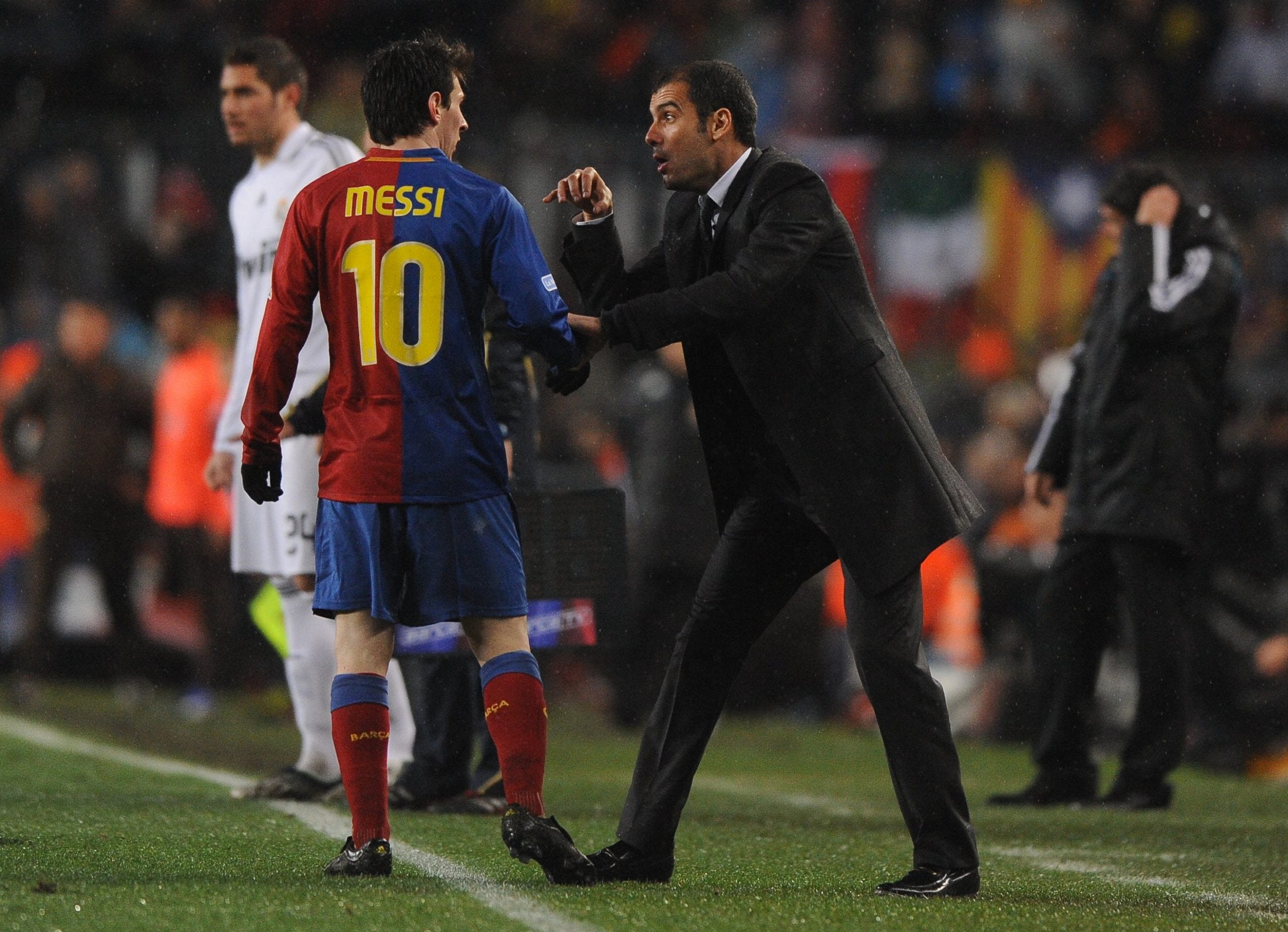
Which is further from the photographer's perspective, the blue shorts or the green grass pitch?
the blue shorts

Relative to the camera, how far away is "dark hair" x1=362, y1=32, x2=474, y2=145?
168 inches

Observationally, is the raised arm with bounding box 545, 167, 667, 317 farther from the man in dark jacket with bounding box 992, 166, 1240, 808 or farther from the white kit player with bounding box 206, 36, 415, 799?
the man in dark jacket with bounding box 992, 166, 1240, 808

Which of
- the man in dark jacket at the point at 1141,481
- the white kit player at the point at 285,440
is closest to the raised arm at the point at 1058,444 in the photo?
the man in dark jacket at the point at 1141,481

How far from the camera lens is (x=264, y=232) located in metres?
6.19

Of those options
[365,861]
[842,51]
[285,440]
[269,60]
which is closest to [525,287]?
[365,861]

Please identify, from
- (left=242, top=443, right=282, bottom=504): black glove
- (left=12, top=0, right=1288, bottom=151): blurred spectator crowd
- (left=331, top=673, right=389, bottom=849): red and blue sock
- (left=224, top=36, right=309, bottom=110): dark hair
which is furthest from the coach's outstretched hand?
(left=12, top=0, right=1288, bottom=151): blurred spectator crowd

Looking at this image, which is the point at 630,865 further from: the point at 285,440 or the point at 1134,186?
the point at 1134,186

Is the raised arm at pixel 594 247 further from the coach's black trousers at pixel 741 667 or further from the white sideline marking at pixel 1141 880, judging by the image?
the white sideline marking at pixel 1141 880

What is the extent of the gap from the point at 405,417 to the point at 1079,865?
2.26 meters

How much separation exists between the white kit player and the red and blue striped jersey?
1594 mm

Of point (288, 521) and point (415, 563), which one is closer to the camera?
point (415, 563)

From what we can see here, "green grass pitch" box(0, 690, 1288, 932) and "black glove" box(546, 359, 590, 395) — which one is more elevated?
"black glove" box(546, 359, 590, 395)

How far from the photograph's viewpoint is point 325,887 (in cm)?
408

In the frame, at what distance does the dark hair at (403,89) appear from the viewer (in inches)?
168
